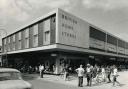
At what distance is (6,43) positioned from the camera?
2594 inches

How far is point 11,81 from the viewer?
9.69m

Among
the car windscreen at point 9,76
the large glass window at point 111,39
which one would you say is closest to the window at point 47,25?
the car windscreen at point 9,76

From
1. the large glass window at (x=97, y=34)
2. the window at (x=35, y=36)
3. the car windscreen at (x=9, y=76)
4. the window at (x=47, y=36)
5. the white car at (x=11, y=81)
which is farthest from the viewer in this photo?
the large glass window at (x=97, y=34)

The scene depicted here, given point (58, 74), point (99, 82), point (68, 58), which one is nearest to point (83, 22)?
point (68, 58)

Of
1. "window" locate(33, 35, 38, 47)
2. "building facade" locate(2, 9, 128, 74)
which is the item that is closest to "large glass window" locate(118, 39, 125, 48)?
"building facade" locate(2, 9, 128, 74)

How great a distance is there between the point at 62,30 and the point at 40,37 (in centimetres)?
638

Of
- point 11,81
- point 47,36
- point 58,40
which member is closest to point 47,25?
point 47,36

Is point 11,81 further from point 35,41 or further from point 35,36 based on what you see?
point 35,36

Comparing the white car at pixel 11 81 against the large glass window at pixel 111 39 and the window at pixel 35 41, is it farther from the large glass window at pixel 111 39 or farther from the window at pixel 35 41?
the large glass window at pixel 111 39

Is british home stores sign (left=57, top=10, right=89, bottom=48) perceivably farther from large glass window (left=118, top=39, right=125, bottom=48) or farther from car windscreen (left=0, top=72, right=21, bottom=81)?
large glass window (left=118, top=39, right=125, bottom=48)

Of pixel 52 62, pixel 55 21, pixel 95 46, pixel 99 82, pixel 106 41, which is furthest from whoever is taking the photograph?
Result: pixel 106 41

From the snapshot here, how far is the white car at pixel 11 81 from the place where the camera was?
30.1 ft

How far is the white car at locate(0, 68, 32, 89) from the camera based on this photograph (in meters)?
9.18

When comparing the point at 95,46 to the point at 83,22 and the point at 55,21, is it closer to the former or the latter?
the point at 83,22
